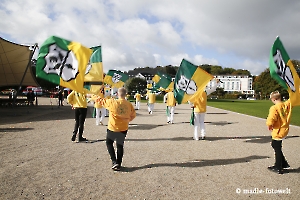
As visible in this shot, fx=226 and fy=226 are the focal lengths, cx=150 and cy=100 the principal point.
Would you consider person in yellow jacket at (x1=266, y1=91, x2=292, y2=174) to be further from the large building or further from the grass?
the large building

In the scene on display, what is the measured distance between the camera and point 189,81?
8570mm

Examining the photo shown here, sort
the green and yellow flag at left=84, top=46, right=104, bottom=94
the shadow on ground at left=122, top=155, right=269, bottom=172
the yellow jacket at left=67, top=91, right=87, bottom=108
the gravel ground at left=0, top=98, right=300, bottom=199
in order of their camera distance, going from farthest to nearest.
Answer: the yellow jacket at left=67, top=91, right=87, bottom=108 → the green and yellow flag at left=84, top=46, right=104, bottom=94 → the shadow on ground at left=122, top=155, right=269, bottom=172 → the gravel ground at left=0, top=98, right=300, bottom=199

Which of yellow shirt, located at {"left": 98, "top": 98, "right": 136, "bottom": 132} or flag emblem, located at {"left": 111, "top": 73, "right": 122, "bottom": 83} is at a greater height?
flag emblem, located at {"left": 111, "top": 73, "right": 122, "bottom": 83}

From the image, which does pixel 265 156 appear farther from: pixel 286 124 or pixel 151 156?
pixel 151 156

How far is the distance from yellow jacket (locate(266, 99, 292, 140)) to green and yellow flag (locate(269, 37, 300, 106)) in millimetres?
450

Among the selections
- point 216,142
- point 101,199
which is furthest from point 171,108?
point 101,199

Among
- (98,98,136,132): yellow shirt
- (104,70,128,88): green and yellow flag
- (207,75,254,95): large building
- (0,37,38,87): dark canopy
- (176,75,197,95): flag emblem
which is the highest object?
(207,75,254,95): large building

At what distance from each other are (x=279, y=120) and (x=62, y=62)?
5737 mm

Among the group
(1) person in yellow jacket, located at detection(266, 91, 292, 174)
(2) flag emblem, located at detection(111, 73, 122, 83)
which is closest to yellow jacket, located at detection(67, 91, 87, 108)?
(1) person in yellow jacket, located at detection(266, 91, 292, 174)

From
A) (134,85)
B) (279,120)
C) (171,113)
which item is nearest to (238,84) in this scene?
(134,85)

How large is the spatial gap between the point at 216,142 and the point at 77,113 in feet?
17.8

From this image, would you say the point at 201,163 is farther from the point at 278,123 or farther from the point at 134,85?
the point at 134,85

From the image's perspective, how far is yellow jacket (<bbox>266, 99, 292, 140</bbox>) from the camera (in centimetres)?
533

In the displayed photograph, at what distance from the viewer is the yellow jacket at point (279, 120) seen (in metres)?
5.33
